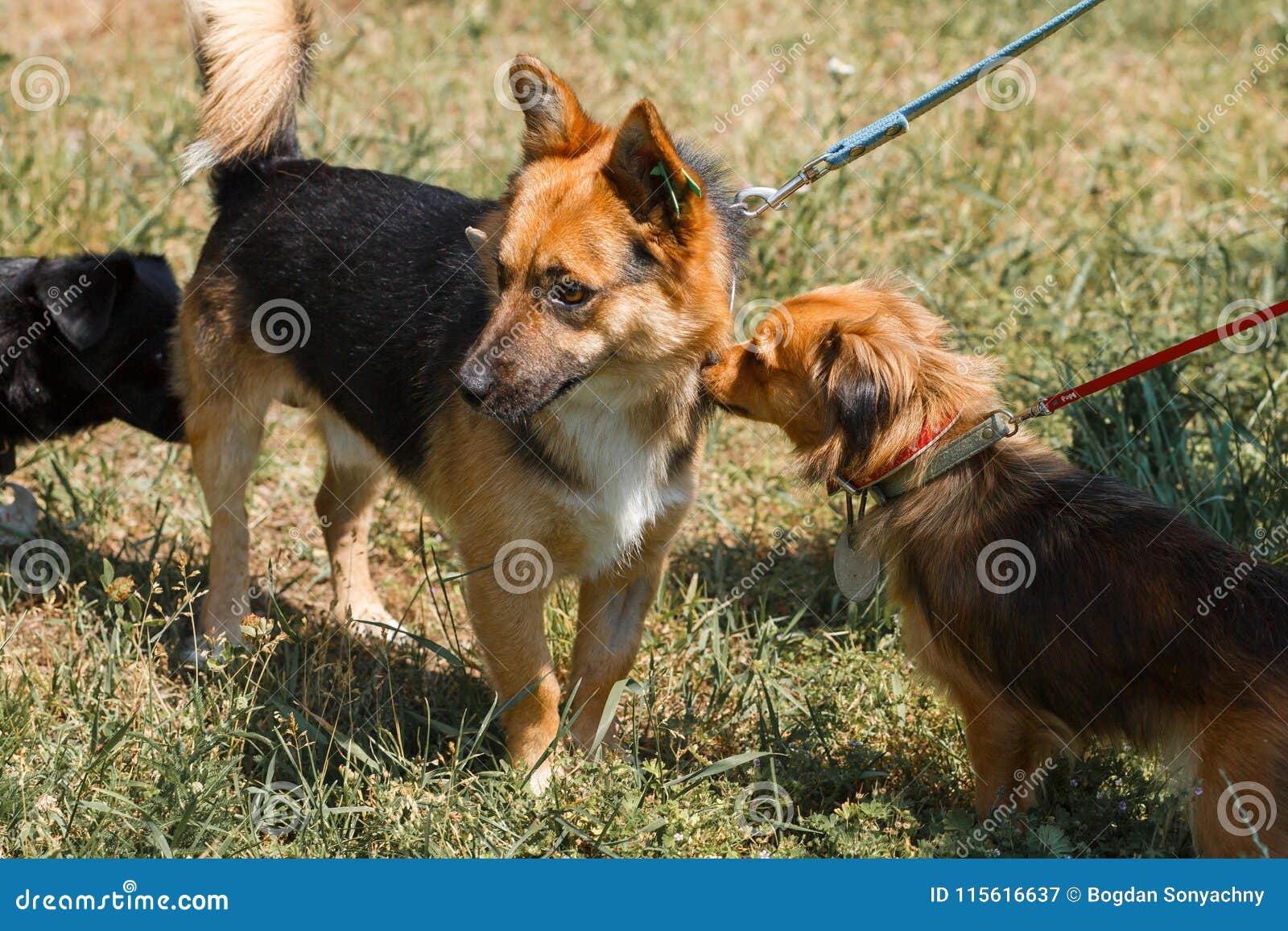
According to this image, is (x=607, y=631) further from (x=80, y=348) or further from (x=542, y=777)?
(x=80, y=348)

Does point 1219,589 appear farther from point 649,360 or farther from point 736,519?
point 736,519

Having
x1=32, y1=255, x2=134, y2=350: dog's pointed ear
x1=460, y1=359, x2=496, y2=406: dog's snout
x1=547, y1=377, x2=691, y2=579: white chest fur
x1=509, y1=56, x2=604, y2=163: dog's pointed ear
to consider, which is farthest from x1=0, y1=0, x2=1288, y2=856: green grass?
x1=509, y1=56, x2=604, y2=163: dog's pointed ear

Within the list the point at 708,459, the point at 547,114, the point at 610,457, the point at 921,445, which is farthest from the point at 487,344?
the point at 708,459

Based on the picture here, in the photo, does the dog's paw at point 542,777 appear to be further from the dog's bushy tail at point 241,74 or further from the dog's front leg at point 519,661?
the dog's bushy tail at point 241,74

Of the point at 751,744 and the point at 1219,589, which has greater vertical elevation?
the point at 1219,589

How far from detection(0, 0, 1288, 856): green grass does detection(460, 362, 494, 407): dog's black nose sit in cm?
99

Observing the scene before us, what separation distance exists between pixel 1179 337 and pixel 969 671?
306 cm

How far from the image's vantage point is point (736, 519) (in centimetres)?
555

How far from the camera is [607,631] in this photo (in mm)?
4238

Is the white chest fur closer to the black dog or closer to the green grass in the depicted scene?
the green grass

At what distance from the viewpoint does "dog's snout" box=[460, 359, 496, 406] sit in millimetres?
3369

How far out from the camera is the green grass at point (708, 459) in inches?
144

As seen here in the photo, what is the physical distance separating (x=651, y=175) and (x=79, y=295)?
2.74m

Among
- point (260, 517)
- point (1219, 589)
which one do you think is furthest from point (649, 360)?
point (260, 517)
